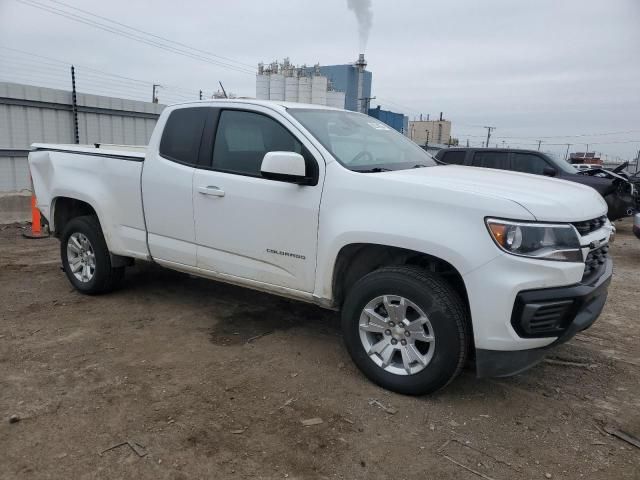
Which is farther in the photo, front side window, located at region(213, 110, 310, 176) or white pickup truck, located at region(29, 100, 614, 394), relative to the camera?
front side window, located at region(213, 110, 310, 176)

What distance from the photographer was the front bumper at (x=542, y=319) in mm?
2850

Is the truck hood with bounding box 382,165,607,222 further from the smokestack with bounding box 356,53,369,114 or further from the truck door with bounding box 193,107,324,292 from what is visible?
the smokestack with bounding box 356,53,369,114

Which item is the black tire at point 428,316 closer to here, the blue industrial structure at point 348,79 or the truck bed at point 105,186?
the truck bed at point 105,186

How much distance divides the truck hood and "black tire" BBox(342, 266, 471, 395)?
59cm

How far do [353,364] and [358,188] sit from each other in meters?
1.31

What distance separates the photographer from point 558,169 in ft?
32.5

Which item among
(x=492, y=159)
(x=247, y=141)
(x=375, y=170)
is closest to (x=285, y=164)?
(x=375, y=170)

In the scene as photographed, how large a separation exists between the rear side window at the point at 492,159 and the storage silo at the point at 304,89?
56.0 ft

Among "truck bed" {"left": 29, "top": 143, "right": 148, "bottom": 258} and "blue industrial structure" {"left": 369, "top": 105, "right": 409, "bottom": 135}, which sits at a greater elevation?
"blue industrial structure" {"left": 369, "top": 105, "right": 409, "bottom": 135}

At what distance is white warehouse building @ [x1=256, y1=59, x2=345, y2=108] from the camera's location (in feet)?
84.9

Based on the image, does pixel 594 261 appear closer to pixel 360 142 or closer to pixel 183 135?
pixel 360 142

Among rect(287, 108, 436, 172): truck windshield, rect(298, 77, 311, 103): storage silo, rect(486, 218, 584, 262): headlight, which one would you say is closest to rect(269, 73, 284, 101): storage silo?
rect(298, 77, 311, 103): storage silo

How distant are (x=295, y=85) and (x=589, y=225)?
24624mm

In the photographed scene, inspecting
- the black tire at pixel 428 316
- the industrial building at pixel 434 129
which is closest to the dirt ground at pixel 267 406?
the black tire at pixel 428 316
